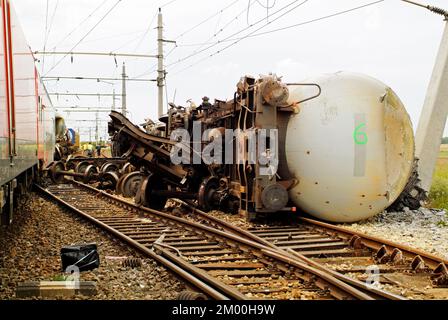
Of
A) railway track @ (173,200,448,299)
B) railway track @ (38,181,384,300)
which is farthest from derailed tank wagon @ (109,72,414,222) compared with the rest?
railway track @ (38,181,384,300)

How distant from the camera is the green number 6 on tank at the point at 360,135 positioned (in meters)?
9.56

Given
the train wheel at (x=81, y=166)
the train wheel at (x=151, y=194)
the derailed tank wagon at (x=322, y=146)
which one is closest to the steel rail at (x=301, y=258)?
the derailed tank wagon at (x=322, y=146)

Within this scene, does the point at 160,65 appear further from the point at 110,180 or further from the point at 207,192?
the point at 207,192

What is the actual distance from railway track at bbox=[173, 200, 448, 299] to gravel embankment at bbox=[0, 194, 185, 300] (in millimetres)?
1794

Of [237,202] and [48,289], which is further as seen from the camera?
[237,202]

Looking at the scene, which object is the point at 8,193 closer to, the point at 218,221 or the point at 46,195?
the point at 218,221

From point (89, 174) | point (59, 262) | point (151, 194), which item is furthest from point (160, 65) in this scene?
point (59, 262)

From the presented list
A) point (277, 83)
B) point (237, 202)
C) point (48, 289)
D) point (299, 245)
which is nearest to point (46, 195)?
point (237, 202)

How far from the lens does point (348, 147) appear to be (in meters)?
9.56

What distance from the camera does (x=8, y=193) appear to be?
21.2 ft

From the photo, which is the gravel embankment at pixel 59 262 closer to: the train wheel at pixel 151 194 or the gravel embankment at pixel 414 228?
the train wheel at pixel 151 194

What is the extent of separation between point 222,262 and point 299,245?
156 centimetres

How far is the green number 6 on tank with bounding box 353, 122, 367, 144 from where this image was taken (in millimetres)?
9562

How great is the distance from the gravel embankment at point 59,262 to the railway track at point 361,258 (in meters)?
1.79
